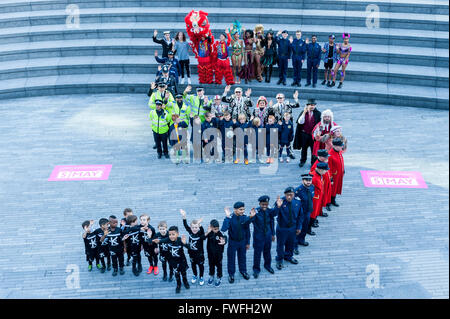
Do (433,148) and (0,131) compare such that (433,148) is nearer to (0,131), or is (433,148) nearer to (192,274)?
(192,274)

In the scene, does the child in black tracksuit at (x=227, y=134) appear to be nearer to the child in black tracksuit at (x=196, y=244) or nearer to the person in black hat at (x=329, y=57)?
the child in black tracksuit at (x=196, y=244)

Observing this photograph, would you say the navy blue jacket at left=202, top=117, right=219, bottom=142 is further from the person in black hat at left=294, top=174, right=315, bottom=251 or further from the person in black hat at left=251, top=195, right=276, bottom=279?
the person in black hat at left=251, top=195, right=276, bottom=279

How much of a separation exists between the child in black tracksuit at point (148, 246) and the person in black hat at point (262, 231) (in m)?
1.83

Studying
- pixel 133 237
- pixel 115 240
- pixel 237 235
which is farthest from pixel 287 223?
pixel 115 240

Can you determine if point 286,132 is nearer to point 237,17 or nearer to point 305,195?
point 305,195

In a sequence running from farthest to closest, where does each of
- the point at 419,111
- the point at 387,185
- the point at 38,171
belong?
the point at 419,111, the point at 38,171, the point at 387,185

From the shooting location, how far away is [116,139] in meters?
14.0

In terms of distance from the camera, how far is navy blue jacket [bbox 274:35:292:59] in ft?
50.0

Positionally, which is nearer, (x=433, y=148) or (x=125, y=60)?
(x=433, y=148)

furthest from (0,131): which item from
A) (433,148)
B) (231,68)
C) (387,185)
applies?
(433,148)

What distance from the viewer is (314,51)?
15.0 metres

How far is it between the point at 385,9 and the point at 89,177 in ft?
40.8
